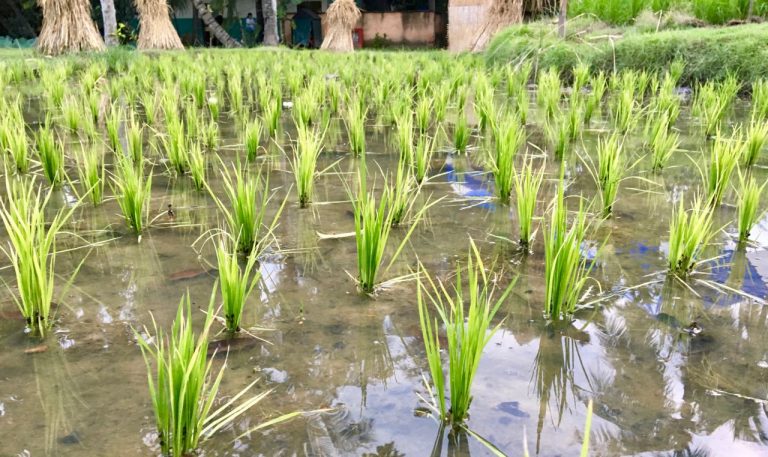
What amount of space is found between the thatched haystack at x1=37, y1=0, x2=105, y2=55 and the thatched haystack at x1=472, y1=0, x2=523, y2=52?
6.65 metres

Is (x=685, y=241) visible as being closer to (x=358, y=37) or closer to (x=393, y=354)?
(x=393, y=354)

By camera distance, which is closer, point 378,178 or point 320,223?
point 320,223

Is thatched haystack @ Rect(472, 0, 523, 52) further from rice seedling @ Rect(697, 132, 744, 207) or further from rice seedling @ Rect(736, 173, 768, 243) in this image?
rice seedling @ Rect(736, 173, 768, 243)

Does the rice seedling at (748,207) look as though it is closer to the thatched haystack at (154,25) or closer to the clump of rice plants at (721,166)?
the clump of rice plants at (721,166)

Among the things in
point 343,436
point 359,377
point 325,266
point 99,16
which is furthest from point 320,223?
point 99,16

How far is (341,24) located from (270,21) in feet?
8.23

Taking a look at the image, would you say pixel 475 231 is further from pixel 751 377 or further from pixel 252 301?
pixel 751 377

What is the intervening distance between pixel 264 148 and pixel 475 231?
1.99 m

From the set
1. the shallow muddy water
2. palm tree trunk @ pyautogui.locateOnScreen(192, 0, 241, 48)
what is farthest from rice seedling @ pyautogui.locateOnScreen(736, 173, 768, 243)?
palm tree trunk @ pyautogui.locateOnScreen(192, 0, 241, 48)

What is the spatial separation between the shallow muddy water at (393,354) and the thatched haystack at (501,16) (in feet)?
30.6

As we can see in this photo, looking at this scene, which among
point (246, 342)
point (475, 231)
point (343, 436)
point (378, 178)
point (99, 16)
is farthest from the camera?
point (99, 16)

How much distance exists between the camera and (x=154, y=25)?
13.6 metres

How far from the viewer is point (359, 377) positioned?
1567mm

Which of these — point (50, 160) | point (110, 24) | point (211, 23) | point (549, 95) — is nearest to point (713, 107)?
point (549, 95)
